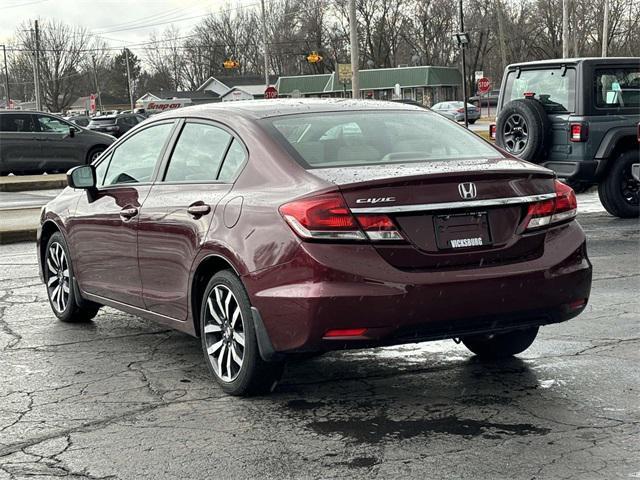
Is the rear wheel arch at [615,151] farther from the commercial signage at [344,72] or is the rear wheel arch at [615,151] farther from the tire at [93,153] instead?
the commercial signage at [344,72]

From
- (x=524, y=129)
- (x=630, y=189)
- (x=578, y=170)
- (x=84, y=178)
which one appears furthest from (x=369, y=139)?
(x=630, y=189)

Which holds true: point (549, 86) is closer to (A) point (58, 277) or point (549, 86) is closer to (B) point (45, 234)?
(B) point (45, 234)

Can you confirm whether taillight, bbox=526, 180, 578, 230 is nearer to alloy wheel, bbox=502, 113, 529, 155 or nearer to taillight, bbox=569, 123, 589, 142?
taillight, bbox=569, 123, 589, 142

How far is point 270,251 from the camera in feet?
17.0

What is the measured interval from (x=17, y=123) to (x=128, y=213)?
21.3 metres

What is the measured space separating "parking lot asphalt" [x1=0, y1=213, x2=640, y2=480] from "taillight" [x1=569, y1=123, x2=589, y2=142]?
6.12m

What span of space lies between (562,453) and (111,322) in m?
4.38

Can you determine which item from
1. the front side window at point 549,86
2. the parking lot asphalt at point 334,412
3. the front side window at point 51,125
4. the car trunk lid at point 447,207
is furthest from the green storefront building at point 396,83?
the car trunk lid at point 447,207

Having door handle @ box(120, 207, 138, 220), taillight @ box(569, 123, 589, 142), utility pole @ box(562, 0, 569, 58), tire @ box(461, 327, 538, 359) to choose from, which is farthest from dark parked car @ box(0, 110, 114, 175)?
tire @ box(461, 327, 538, 359)

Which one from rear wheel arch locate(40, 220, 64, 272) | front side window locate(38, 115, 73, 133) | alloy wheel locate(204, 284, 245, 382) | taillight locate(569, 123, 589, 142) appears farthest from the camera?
front side window locate(38, 115, 73, 133)

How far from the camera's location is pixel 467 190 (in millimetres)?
5195

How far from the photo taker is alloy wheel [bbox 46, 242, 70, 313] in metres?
7.89

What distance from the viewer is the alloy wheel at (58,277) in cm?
789

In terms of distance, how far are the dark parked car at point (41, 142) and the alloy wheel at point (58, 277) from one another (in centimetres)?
1927
